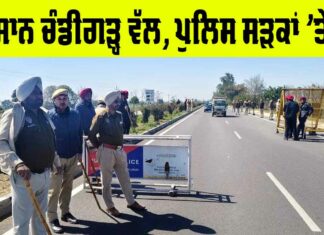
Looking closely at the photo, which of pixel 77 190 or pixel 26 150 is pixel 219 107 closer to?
pixel 77 190

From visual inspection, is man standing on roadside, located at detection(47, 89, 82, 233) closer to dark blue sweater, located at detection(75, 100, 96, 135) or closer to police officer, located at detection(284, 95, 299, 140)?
dark blue sweater, located at detection(75, 100, 96, 135)

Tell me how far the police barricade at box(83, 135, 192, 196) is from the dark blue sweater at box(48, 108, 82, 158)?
5.77 ft

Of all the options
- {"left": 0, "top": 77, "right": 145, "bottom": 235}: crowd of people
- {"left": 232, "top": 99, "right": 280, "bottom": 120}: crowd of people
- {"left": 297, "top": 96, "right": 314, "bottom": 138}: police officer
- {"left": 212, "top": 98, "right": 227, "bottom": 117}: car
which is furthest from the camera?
{"left": 212, "top": 98, "right": 227, "bottom": 117}: car

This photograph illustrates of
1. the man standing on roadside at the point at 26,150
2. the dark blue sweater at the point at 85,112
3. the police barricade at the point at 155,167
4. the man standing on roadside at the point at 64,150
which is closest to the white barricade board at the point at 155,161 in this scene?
the police barricade at the point at 155,167

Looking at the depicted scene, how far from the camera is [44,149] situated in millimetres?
4324

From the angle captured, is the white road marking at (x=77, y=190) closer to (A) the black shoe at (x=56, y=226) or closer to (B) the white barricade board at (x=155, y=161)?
(B) the white barricade board at (x=155, y=161)

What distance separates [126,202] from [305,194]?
11.1 ft

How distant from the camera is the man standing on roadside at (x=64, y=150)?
18.5 feet

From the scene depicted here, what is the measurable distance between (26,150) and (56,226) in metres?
1.76

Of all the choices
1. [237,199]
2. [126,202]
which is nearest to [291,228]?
[237,199]

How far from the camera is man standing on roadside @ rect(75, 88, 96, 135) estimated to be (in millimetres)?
7618

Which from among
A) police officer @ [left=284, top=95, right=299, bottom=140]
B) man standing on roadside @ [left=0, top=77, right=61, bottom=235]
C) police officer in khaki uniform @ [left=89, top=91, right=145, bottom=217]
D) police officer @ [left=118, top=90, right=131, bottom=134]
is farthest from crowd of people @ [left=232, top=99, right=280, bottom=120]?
man standing on roadside @ [left=0, top=77, right=61, bottom=235]

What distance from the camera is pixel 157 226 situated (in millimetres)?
5668

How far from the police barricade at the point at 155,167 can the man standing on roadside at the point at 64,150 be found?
1639 mm
